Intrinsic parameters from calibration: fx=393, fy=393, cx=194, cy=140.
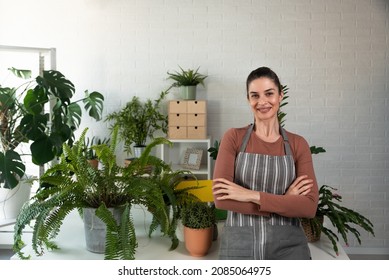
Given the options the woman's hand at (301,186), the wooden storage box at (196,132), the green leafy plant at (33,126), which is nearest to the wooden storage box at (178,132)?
the wooden storage box at (196,132)

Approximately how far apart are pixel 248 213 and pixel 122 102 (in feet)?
8.50

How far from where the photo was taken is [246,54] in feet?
11.9

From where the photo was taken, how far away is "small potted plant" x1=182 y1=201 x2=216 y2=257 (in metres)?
1.35

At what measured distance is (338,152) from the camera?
368 cm

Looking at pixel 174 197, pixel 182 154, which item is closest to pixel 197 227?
pixel 174 197

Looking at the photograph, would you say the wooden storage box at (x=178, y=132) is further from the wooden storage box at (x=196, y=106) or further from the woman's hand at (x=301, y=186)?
the woman's hand at (x=301, y=186)

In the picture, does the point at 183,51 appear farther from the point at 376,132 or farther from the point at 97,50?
the point at 376,132

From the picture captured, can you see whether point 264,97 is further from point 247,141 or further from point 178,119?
point 178,119

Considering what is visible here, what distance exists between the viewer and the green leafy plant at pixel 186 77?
3.46m

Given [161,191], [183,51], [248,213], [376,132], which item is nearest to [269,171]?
[248,213]

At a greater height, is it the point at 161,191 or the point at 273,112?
the point at 273,112

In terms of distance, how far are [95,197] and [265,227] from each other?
599 millimetres

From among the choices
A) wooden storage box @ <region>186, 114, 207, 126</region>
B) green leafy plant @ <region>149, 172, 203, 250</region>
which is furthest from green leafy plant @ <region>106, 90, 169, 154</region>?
green leafy plant @ <region>149, 172, 203, 250</region>

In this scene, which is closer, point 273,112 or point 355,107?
point 273,112
